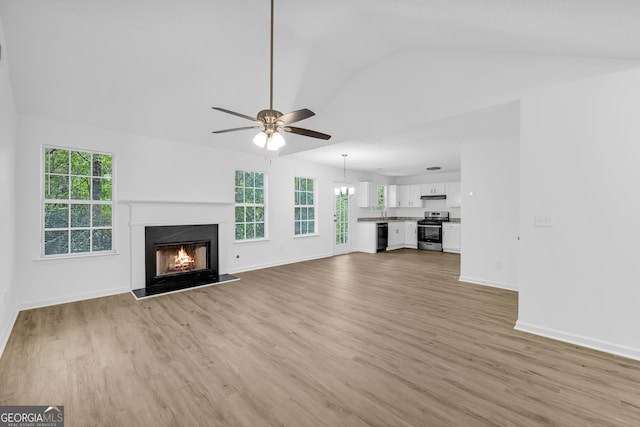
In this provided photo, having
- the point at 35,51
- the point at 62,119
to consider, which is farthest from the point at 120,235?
the point at 35,51

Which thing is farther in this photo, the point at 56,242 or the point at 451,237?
the point at 451,237

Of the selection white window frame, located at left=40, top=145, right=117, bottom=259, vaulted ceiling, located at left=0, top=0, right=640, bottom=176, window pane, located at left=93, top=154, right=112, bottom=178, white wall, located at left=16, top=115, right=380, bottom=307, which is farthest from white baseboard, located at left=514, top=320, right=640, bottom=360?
window pane, located at left=93, top=154, right=112, bottom=178

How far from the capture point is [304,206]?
723cm

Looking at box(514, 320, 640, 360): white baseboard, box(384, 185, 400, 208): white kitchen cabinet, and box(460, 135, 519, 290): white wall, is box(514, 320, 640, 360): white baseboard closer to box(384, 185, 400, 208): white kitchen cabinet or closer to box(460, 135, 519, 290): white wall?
box(460, 135, 519, 290): white wall

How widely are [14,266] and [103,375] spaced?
96.5 inches

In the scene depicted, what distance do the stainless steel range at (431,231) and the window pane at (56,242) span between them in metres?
8.47

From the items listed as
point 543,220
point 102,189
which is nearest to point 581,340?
point 543,220

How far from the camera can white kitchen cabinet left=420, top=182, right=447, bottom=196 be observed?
8.88 m

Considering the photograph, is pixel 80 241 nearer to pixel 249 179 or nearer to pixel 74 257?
pixel 74 257

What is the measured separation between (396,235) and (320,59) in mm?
6501

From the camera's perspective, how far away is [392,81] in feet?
13.1

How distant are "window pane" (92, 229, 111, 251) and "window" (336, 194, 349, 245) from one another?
209 inches

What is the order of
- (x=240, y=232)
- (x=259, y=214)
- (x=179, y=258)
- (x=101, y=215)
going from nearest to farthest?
1. (x=101, y=215)
2. (x=179, y=258)
3. (x=240, y=232)
4. (x=259, y=214)

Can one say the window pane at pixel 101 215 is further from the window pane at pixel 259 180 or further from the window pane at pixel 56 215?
the window pane at pixel 259 180
